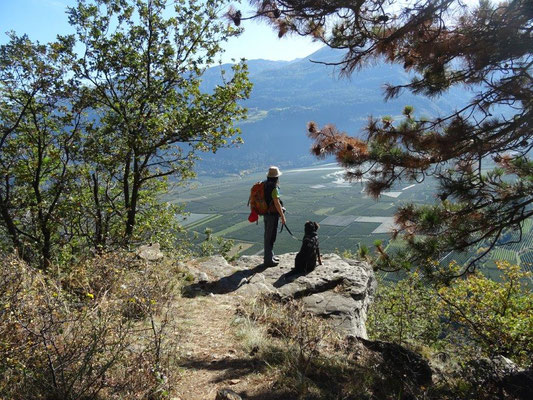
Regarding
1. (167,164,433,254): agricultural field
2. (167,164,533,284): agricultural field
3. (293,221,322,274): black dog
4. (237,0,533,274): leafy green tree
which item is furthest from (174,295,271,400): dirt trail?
(167,164,433,254): agricultural field

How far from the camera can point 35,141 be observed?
7.93 metres

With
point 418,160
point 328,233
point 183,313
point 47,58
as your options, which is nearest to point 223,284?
point 183,313

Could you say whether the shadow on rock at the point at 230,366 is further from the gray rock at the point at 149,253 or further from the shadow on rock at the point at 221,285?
the gray rock at the point at 149,253

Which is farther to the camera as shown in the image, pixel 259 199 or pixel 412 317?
pixel 412 317

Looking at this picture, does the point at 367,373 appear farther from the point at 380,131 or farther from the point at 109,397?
the point at 380,131

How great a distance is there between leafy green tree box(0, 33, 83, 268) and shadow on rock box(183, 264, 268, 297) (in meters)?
3.02

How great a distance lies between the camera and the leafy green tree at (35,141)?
712cm

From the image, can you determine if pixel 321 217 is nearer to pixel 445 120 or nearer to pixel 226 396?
pixel 445 120

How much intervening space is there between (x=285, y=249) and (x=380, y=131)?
129 ft

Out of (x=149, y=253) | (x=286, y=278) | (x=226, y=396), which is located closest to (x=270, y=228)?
(x=286, y=278)

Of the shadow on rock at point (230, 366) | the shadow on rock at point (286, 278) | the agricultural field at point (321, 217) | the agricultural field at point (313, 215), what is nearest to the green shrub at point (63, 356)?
the shadow on rock at point (230, 366)

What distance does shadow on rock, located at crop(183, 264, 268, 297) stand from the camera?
6820 millimetres

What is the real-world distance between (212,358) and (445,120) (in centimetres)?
470

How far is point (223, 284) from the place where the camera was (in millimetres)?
7484
